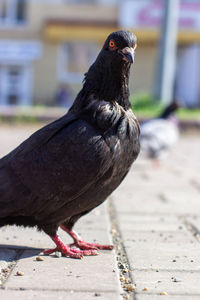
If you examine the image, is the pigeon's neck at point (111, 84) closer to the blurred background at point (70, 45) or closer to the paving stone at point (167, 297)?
the paving stone at point (167, 297)

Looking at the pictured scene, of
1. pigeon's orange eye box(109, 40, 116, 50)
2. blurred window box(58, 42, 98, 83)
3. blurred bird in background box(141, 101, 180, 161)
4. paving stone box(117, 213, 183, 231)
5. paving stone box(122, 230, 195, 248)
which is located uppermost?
pigeon's orange eye box(109, 40, 116, 50)

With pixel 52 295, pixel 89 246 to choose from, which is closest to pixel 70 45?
pixel 89 246

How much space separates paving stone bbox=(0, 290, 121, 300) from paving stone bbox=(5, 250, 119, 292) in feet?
0.19

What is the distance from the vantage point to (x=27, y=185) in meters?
3.01

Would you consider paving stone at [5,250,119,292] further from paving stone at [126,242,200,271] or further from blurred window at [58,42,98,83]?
blurred window at [58,42,98,83]

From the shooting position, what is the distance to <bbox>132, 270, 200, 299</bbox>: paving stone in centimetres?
250

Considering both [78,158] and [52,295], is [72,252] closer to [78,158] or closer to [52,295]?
[78,158]

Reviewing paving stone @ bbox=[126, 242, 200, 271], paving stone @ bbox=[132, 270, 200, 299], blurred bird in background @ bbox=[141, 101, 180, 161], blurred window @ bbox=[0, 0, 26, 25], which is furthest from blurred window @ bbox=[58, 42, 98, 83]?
paving stone @ bbox=[132, 270, 200, 299]

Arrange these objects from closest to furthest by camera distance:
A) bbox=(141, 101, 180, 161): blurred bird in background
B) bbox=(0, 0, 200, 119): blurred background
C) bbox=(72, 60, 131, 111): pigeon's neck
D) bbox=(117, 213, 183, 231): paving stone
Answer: bbox=(72, 60, 131, 111): pigeon's neck
bbox=(117, 213, 183, 231): paving stone
bbox=(141, 101, 180, 161): blurred bird in background
bbox=(0, 0, 200, 119): blurred background

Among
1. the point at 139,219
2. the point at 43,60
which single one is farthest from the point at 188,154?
the point at 43,60

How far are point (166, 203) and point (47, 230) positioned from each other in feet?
7.12

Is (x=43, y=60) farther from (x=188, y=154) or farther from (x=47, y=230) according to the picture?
(x=47, y=230)

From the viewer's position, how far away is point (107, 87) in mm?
3215

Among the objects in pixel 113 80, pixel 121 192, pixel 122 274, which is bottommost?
pixel 121 192
